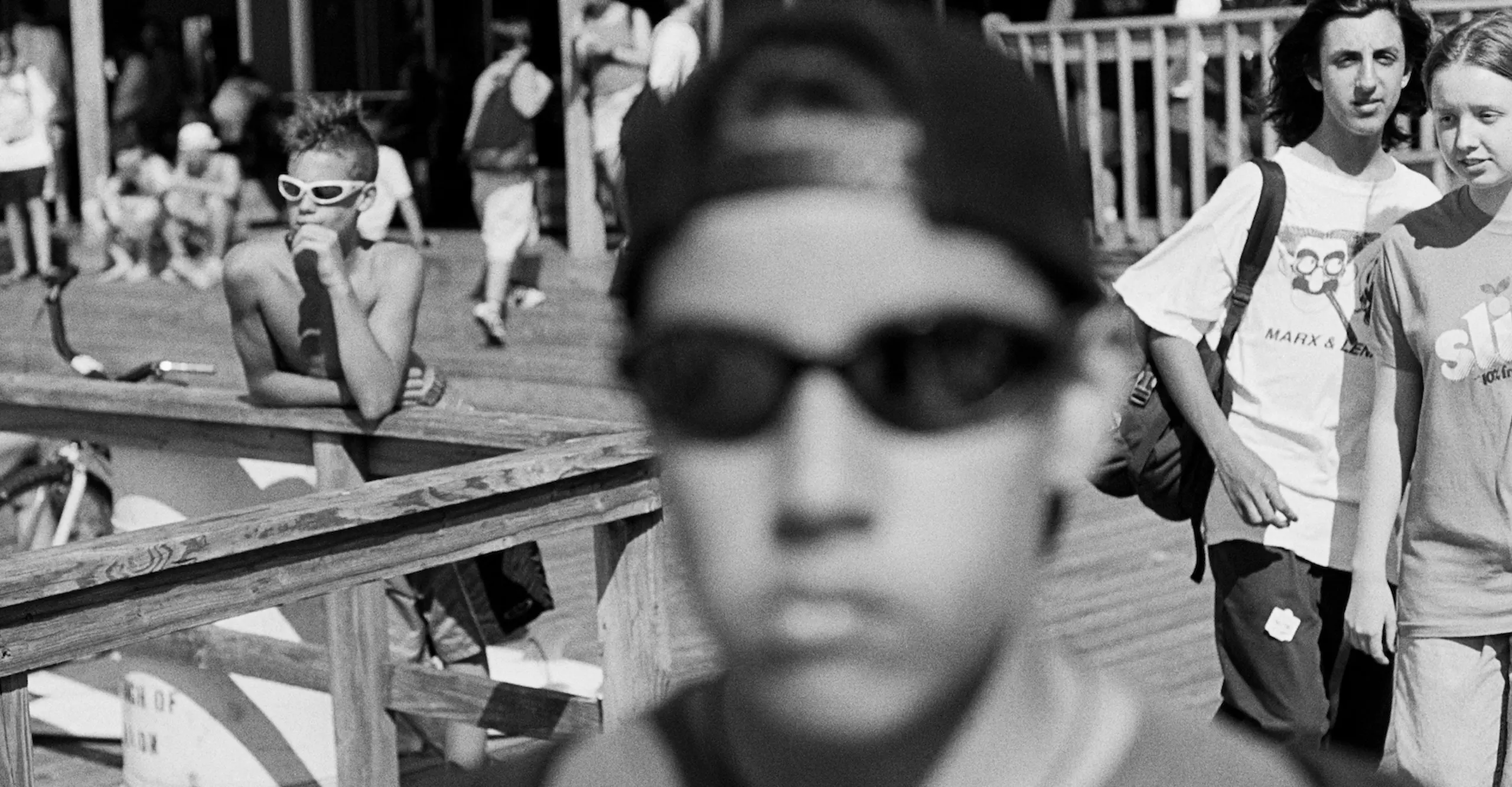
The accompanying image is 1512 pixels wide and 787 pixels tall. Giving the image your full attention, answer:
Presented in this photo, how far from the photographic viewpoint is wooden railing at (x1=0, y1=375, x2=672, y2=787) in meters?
3.30

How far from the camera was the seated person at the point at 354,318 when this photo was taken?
504 centimetres

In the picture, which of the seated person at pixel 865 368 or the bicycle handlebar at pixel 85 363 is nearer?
the seated person at pixel 865 368

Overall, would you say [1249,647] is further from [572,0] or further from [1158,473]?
[572,0]

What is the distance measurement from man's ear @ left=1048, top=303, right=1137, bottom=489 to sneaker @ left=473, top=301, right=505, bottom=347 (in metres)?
10.6

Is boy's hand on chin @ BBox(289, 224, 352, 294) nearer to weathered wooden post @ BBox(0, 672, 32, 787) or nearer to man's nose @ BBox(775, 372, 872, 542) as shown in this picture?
weathered wooden post @ BBox(0, 672, 32, 787)

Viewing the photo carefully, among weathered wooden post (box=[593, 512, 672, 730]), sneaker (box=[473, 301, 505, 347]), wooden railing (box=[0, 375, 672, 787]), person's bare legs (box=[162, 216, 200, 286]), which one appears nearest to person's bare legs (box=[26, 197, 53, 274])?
person's bare legs (box=[162, 216, 200, 286])

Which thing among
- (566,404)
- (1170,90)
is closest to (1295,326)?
(1170,90)

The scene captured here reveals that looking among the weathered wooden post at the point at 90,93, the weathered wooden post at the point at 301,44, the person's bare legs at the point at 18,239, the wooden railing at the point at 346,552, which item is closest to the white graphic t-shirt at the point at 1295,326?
the wooden railing at the point at 346,552

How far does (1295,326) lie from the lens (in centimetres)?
398

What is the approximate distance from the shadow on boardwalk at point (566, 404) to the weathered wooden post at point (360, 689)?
66 centimetres

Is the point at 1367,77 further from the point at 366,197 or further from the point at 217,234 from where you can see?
the point at 217,234

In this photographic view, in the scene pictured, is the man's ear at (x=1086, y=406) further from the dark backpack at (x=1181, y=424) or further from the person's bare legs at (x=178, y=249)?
the person's bare legs at (x=178, y=249)

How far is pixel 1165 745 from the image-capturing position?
1.01 m

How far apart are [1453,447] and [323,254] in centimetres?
254
